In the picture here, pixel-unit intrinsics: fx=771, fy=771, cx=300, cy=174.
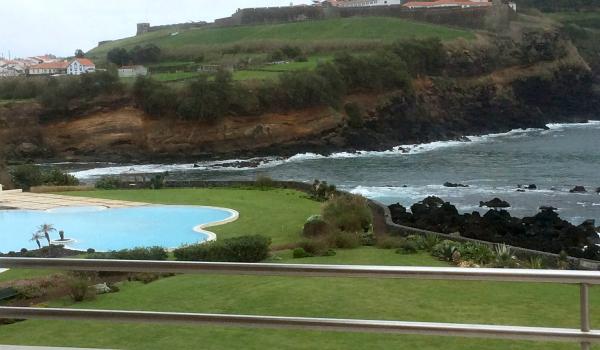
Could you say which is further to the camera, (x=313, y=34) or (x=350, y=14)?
(x=350, y=14)

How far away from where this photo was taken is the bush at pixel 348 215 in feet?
54.1

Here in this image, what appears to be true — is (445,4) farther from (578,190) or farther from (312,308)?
(312,308)

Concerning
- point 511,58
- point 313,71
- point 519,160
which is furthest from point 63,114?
point 511,58

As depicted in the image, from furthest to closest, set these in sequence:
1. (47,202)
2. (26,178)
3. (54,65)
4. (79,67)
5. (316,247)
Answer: (54,65) < (79,67) < (26,178) < (47,202) < (316,247)

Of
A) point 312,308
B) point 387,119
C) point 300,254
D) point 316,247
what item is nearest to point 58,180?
point 316,247

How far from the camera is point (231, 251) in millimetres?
12961

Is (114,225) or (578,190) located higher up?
(114,225)

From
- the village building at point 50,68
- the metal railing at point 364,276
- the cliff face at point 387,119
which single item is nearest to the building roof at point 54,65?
the village building at point 50,68

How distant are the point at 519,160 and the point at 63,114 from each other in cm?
2796

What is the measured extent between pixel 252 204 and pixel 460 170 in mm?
17763

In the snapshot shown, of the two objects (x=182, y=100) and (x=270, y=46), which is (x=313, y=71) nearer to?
(x=182, y=100)

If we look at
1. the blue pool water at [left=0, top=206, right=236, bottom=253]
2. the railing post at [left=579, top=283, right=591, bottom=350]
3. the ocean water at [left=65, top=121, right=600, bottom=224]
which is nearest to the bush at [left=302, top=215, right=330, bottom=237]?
the blue pool water at [left=0, top=206, right=236, bottom=253]

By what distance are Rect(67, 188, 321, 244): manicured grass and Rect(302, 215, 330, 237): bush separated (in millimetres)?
275

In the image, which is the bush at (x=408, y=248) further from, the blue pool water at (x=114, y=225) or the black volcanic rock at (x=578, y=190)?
the black volcanic rock at (x=578, y=190)
